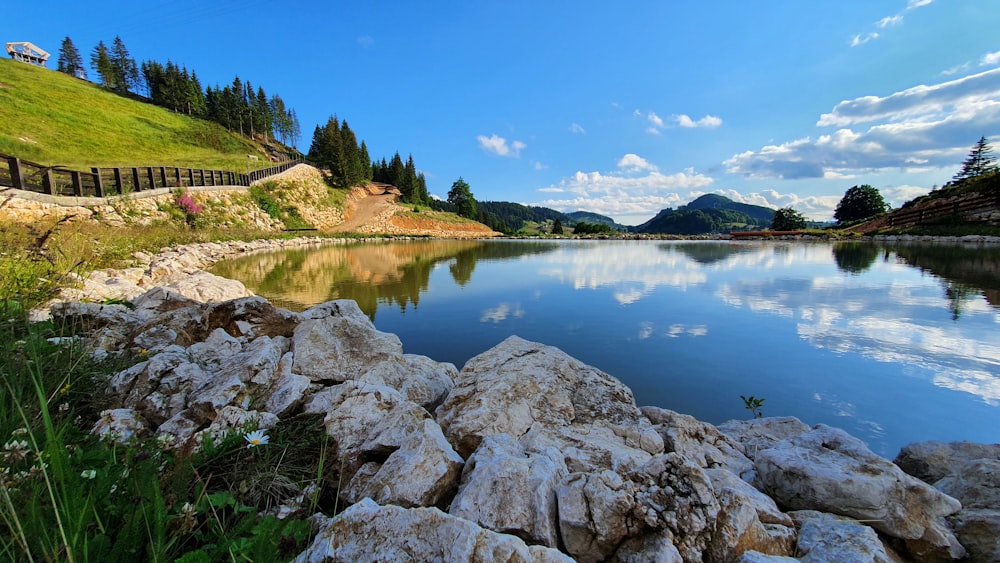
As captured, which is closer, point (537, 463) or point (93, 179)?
point (537, 463)

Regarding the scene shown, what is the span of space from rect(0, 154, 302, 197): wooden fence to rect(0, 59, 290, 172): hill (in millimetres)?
9443

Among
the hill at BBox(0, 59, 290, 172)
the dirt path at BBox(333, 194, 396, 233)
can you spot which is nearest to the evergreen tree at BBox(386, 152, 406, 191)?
the dirt path at BBox(333, 194, 396, 233)

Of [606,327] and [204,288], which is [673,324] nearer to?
[606,327]

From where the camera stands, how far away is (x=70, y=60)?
9369cm

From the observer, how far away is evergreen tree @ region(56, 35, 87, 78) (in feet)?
306

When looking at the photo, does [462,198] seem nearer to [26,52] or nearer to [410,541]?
[410,541]

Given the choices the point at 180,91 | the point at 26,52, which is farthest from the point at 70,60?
the point at 180,91

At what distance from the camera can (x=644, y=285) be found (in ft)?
51.5

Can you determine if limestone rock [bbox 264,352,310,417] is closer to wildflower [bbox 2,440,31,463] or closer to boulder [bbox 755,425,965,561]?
wildflower [bbox 2,440,31,463]

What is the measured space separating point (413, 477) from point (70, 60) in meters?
153

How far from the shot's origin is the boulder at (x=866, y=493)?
2.33 m

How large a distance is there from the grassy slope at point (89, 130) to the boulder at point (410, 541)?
4678 centimetres

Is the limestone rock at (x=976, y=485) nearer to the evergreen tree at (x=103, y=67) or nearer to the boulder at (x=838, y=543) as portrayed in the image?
the boulder at (x=838, y=543)

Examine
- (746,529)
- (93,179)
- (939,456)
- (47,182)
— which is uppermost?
(93,179)
